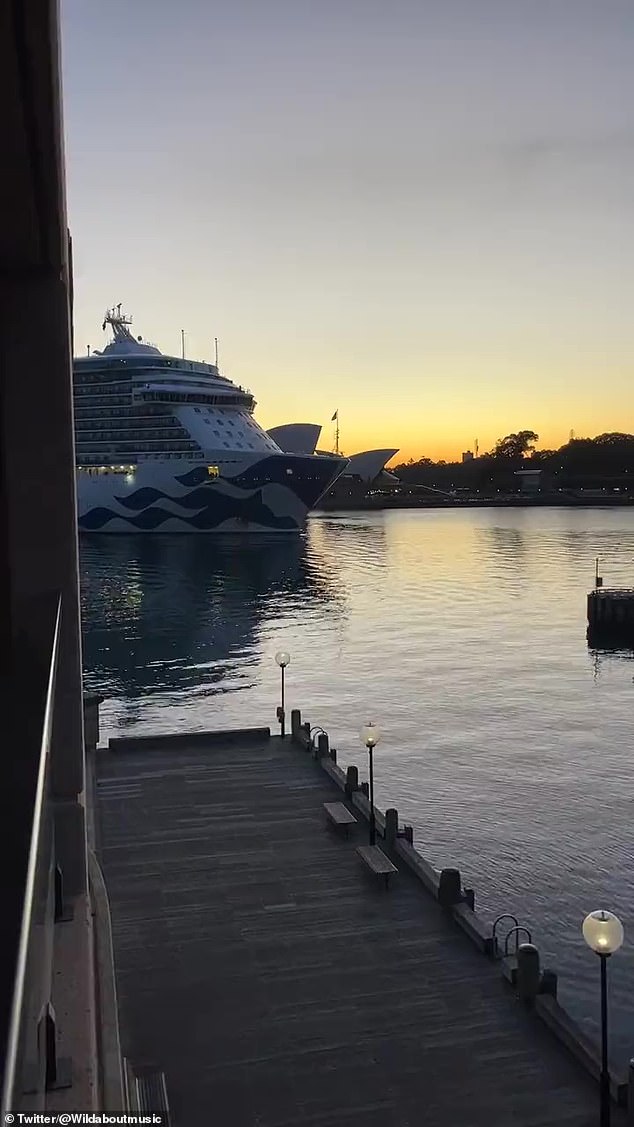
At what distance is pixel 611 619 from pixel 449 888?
29.3m

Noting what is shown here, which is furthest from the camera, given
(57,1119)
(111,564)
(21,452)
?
(111,564)

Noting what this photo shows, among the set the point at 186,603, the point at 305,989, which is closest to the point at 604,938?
the point at 305,989

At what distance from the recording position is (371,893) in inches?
423

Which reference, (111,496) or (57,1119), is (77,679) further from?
(111,496)

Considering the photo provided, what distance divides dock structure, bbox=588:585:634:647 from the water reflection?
11.8 metres

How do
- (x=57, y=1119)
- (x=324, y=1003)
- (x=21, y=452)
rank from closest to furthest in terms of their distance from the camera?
(x=57, y=1119)
(x=21, y=452)
(x=324, y=1003)

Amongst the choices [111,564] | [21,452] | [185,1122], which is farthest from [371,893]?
[111,564]

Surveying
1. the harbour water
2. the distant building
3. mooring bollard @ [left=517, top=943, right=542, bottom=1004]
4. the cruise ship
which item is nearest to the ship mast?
the cruise ship

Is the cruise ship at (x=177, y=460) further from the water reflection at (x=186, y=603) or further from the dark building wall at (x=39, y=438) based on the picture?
the dark building wall at (x=39, y=438)

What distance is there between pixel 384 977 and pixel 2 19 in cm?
849

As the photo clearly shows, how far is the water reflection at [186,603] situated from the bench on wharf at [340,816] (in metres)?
15.0

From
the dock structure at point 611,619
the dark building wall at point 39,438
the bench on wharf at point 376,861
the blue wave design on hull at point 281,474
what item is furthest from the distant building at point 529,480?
the dark building wall at point 39,438

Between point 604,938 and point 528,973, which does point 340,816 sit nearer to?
point 528,973

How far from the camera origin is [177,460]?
268ft
